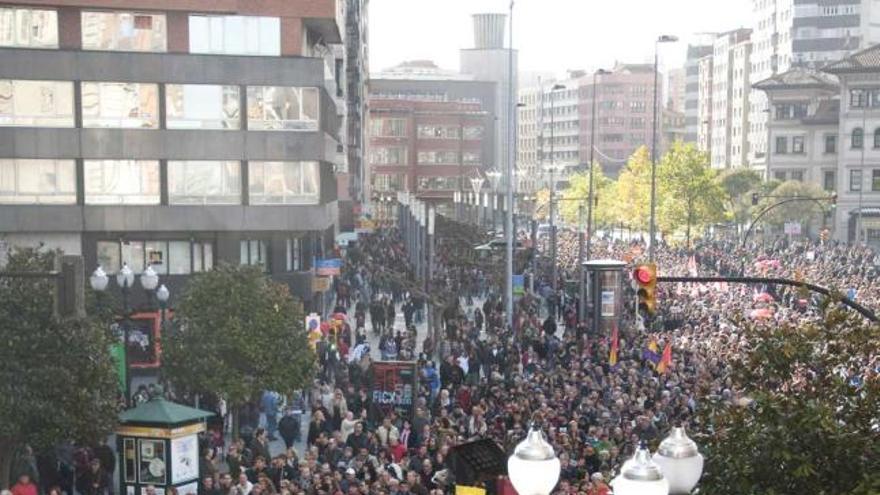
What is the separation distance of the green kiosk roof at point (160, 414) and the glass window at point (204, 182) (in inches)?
845

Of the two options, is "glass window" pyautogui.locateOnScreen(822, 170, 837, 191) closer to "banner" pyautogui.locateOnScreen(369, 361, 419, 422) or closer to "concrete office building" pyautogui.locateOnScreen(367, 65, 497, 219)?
"concrete office building" pyautogui.locateOnScreen(367, 65, 497, 219)

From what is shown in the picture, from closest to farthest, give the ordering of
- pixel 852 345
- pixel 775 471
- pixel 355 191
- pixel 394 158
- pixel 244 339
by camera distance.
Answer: pixel 775 471
pixel 852 345
pixel 244 339
pixel 355 191
pixel 394 158

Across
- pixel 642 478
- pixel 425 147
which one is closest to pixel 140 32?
pixel 642 478

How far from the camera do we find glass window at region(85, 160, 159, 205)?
41.6 m

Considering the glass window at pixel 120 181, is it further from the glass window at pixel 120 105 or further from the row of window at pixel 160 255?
the row of window at pixel 160 255

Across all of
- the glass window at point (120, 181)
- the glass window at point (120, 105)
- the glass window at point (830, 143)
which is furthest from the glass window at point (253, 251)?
the glass window at point (830, 143)

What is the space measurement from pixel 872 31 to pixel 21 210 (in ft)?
394

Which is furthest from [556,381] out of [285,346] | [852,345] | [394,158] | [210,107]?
[394,158]

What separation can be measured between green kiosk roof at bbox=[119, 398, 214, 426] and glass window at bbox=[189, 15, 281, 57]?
73.3 feet

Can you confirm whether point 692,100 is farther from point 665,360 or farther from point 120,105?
point 665,360

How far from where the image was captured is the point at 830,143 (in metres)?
107

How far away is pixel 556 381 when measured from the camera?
27953 millimetres

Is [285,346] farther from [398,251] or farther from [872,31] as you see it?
[872,31]

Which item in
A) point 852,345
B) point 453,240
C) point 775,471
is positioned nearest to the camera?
point 775,471
